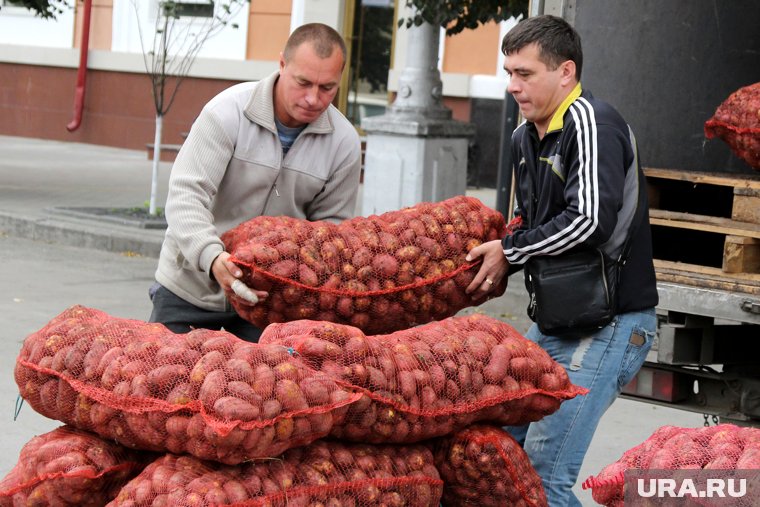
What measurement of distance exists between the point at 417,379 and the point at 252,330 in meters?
1.27

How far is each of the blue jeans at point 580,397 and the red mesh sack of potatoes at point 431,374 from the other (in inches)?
9.7

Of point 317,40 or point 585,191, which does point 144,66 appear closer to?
point 317,40

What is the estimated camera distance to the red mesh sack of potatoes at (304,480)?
284 centimetres

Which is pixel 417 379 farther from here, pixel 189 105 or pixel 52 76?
pixel 52 76

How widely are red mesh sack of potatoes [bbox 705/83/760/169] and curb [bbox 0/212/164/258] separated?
7602 mm

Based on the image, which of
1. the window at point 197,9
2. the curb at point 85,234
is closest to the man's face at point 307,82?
the curb at point 85,234

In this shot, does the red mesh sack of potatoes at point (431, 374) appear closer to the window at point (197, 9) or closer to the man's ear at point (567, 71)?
the man's ear at point (567, 71)

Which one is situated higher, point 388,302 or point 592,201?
point 592,201

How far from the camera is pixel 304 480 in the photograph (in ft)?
9.73

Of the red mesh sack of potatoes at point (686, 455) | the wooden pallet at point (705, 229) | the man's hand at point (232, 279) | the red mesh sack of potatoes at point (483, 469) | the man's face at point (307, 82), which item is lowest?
the red mesh sack of potatoes at point (483, 469)

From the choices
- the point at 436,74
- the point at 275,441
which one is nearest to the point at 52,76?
the point at 436,74

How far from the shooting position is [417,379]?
10.4 ft

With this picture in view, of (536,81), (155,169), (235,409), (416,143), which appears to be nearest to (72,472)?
(235,409)

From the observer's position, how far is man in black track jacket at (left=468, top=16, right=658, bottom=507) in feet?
11.6
